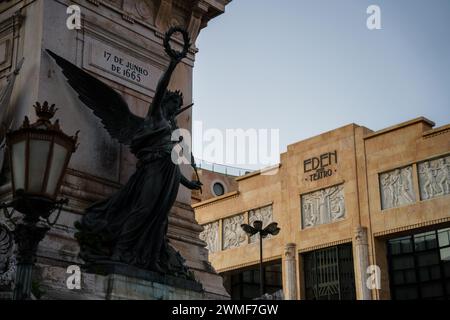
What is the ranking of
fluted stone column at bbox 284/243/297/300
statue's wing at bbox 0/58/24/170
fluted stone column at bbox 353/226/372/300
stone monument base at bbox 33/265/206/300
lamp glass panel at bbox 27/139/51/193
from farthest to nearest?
fluted stone column at bbox 284/243/297/300 < fluted stone column at bbox 353/226/372/300 < statue's wing at bbox 0/58/24/170 < stone monument base at bbox 33/265/206/300 < lamp glass panel at bbox 27/139/51/193

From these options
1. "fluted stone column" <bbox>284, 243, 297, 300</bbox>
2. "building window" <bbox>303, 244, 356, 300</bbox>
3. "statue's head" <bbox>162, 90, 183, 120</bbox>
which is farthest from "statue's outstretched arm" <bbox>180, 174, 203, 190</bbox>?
"fluted stone column" <bbox>284, 243, 297, 300</bbox>

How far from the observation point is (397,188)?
39.7 m

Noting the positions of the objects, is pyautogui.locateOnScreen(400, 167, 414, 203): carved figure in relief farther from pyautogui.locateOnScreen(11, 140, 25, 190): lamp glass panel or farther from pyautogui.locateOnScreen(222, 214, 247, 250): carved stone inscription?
pyautogui.locateOnScreen(11, 140, 25, 190): lamp glass panel

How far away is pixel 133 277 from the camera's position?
1319cm

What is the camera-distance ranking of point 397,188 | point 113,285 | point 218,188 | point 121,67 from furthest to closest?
point 218,188 < point 397,188 < point 121,67 < point 113,285

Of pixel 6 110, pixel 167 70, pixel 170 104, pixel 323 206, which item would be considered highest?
pixel 323 206

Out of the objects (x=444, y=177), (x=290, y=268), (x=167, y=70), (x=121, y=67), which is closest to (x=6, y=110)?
(x=121, y=67)

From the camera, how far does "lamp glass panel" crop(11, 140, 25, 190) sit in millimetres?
8352

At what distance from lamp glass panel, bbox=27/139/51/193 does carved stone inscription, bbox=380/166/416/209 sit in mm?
32695

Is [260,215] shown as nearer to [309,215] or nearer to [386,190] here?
[309,215]

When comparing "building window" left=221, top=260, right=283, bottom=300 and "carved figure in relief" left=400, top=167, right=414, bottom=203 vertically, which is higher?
"carved figure in relief" left=400, top=167, right=414, bottom=203

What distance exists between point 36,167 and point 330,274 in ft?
114

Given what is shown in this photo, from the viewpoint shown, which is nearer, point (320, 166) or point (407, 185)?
point (407, 185)

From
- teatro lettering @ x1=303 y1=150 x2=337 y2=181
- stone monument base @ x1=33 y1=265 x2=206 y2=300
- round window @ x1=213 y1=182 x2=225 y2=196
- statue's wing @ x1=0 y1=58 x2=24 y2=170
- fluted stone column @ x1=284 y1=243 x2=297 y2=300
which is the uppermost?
round window @ x1=213 y1=182 x2=225 y2=196
